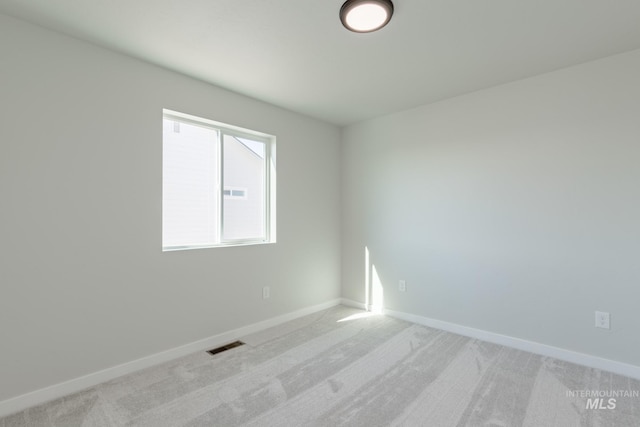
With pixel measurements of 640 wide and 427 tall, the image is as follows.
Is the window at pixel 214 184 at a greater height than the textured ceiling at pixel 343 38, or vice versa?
the textured ceiling at pixel 343 38

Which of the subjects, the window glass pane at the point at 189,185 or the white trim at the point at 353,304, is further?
the white trim at the point at 353,304

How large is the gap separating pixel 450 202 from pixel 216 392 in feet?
8.79

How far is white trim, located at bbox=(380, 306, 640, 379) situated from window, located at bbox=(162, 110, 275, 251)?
198 centimetres

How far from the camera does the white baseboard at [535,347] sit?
2287mm

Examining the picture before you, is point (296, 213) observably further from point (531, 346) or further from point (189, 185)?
point (531, 346)

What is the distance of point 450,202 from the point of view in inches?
126

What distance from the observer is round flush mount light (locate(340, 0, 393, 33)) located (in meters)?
1.72

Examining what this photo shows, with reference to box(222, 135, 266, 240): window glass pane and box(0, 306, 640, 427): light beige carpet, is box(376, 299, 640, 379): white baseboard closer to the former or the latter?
box(0, 306, 640, 427): light beige carpet

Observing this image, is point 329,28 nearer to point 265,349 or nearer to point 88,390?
point 265,349

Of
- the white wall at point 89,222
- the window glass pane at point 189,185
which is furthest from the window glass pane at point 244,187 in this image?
the white wall at point 89,222

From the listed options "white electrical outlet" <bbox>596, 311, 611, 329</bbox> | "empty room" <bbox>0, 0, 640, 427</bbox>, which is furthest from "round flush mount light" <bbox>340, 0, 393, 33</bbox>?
"white electrical outlet" <bbox>596, 311, 611, 329</bbox>

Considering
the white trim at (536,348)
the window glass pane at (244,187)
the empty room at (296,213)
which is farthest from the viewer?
the window glass pane at (244,187)

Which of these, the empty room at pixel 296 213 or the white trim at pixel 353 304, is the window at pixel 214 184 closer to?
the empty room at pixel 296 213

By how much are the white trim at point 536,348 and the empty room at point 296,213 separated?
0.6 inches
